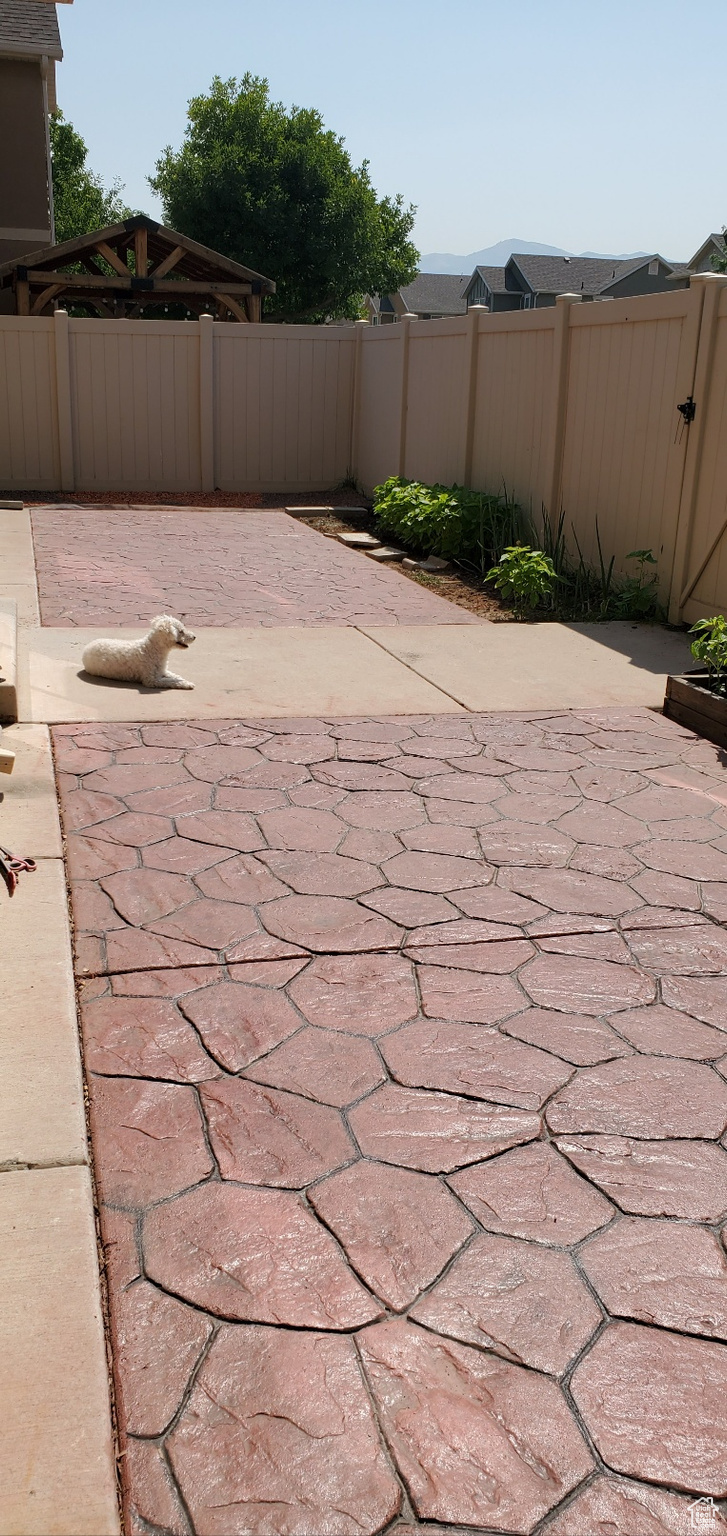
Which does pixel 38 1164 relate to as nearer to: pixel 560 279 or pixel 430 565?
pixel 430 565

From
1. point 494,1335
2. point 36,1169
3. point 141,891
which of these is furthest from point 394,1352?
point 141,891

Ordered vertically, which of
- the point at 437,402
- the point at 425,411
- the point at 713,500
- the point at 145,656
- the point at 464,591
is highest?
the point at 437,402

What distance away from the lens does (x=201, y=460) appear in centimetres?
1570

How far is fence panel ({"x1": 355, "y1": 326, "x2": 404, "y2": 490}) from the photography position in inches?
553

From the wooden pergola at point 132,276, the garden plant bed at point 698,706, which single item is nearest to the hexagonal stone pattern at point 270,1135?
the garden plant bed at point 698,706

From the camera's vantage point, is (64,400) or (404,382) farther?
(64,400)

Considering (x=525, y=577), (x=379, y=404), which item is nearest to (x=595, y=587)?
(x=525, y=577)

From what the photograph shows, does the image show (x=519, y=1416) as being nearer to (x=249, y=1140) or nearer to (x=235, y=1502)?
(x=235, y=1502)

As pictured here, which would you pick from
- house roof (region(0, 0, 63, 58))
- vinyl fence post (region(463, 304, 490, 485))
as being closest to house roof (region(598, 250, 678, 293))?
house roof (region(0, 0, 63, 58))

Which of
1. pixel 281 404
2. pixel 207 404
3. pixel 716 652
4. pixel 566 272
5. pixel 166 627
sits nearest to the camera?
pixel 716 652

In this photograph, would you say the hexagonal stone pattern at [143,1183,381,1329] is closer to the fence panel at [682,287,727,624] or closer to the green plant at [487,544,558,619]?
the fence panel at [682,287,727,624]

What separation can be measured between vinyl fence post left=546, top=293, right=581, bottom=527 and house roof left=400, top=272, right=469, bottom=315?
58.3 m

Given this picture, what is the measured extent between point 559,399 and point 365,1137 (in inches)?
320

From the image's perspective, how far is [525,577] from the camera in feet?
29.5
